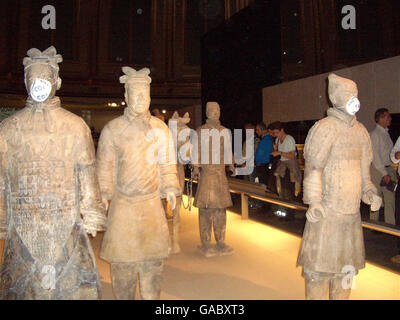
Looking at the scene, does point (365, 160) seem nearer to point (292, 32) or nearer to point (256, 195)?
point (256, 195)

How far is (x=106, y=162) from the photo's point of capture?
2664mm

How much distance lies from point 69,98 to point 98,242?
9.87m

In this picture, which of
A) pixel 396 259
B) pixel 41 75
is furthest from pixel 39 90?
pixel 396 259

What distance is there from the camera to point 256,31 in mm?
8156

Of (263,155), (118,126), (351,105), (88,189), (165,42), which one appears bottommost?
(88,189)

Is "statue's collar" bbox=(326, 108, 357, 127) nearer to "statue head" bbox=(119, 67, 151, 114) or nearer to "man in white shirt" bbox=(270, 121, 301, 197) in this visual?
"statue head" bbox=(119, 67, 151, 114)

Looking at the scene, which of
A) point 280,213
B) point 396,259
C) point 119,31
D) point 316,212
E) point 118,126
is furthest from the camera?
point 119,31

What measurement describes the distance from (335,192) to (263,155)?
396 cm

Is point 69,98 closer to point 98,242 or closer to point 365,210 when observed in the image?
point 98,242

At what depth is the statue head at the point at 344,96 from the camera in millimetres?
2646

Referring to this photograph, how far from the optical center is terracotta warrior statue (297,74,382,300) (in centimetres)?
262

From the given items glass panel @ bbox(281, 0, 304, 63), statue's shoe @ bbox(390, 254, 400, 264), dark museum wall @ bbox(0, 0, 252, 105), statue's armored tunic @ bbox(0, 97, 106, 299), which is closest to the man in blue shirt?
statue's shoe @ bbox(390, 254, 400, 264)

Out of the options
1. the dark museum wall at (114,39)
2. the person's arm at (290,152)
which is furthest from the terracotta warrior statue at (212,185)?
the dark museum wall at (114,39)

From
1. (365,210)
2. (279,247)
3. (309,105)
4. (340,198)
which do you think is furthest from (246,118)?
(340,198)
